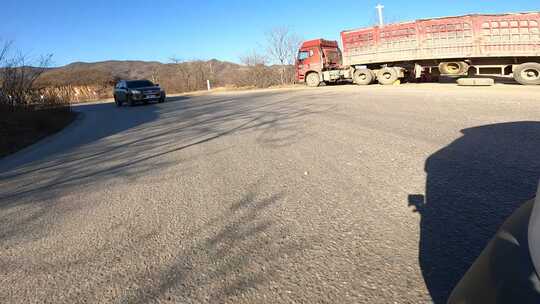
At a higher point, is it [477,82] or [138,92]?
[138,92]

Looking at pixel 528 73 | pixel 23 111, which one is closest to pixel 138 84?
pixel 23 111

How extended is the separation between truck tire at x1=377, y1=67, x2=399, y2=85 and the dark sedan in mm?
14250

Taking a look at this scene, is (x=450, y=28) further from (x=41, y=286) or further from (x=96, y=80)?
(x=96, y=80)

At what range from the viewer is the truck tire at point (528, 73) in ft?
52.4

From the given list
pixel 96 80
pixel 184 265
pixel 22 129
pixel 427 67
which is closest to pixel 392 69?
pixel 427 67

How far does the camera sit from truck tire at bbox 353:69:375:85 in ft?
77.8

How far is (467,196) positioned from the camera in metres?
3.79

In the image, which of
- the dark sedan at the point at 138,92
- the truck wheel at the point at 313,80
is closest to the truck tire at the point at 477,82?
the truck wheel at the point at 313,80

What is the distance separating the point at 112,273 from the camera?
2.96 metres

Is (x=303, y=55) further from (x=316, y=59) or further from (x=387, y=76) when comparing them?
(x=387, y=76)

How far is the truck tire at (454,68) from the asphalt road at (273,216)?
39.8 ft

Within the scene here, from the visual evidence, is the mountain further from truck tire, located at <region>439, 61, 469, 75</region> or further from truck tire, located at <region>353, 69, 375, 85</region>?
truck tire, located at <region>439, 61, 469, 75</region>

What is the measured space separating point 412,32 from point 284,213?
19060 millimetres

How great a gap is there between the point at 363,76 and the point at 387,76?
1.90m
